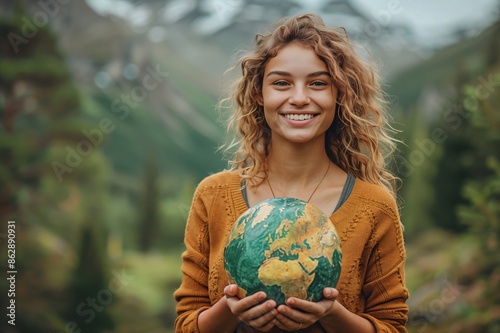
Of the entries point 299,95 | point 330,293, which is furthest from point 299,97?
point 330,293

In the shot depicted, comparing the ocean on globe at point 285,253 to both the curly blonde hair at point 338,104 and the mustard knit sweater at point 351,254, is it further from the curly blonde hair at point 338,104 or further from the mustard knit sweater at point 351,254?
the curly blonde hair at point 338,104

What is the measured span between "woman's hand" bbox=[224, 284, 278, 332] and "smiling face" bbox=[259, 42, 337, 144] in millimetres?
692

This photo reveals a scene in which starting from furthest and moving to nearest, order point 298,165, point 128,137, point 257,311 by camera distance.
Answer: point 128,137, point 298,165, point 257,311

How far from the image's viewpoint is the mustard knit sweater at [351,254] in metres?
3.27

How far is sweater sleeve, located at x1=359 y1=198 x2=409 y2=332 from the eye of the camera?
10.9 feet

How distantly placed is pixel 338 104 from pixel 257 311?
96cm

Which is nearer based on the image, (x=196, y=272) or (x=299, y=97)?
(x=299, y=97)

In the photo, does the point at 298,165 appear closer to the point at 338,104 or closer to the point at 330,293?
the point at 338,104

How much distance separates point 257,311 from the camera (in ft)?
9.57

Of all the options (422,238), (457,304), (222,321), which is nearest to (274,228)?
(222,321)

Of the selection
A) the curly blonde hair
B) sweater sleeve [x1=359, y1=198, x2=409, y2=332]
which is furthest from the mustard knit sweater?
the curly blonde hair

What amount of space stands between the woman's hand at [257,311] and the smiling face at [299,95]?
692 mm

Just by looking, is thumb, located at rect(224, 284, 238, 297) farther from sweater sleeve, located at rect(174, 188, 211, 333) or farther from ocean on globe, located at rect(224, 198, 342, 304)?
sweater sleeve, located at rect(174, 188, 211, 333)

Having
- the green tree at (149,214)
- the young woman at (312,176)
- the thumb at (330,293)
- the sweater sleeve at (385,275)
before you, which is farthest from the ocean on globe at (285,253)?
the green tree at (149,214)
